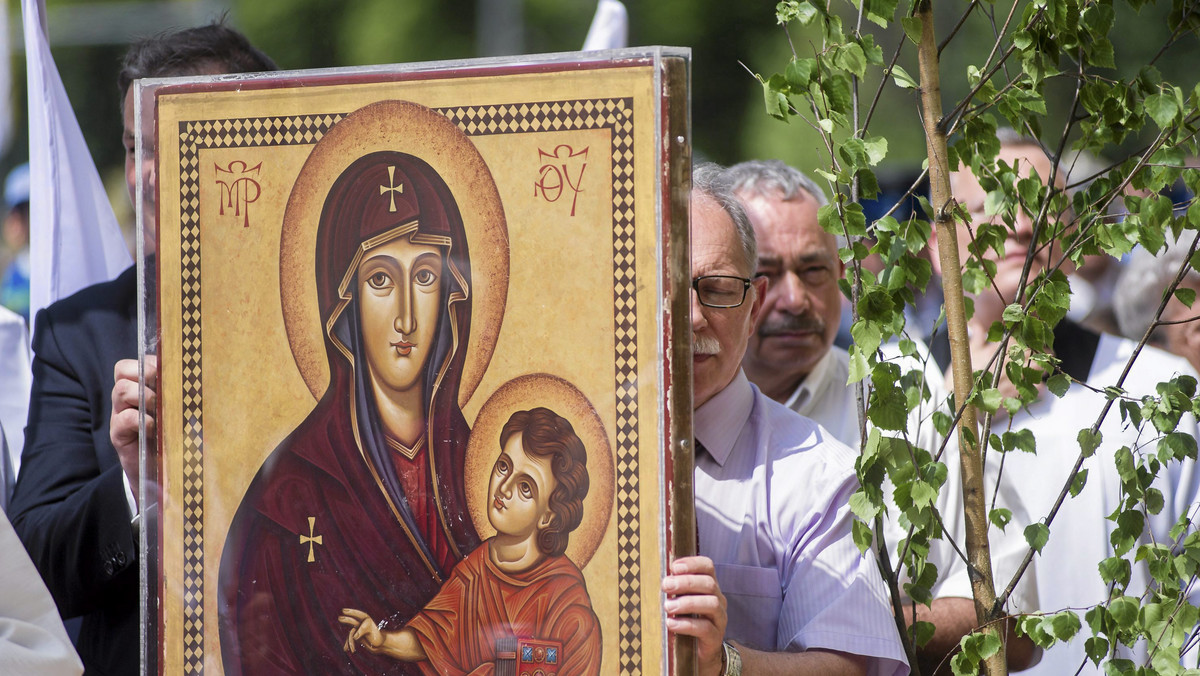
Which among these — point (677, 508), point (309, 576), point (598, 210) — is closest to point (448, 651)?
point (309, 576)

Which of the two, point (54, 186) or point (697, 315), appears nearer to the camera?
point (697, 315)

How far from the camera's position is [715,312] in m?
1.95

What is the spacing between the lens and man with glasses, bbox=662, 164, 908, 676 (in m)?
1.76

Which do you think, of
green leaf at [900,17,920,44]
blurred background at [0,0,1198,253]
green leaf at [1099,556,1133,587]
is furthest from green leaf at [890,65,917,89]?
blurred background at [0,0,1198,253]

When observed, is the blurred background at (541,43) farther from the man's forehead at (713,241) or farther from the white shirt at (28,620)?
the white shirt at (28,620)

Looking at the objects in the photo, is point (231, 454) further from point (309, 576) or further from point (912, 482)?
point (912, 482)

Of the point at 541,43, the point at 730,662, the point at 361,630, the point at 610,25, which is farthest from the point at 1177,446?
the point at 541,43

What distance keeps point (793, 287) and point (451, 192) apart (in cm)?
155

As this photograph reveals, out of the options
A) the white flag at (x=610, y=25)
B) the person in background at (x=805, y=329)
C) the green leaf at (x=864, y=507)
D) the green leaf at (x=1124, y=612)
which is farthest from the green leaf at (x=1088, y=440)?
the white flag at (x=610, y=25)

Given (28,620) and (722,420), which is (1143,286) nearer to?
(722,420)

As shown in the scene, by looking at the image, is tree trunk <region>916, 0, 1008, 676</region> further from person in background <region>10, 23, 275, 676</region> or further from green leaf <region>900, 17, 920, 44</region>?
person in background <region>10, 23, 275, 676</region>

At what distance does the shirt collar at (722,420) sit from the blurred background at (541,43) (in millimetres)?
6587

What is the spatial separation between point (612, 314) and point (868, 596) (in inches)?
24.0

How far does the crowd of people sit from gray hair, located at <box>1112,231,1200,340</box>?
356 mm
